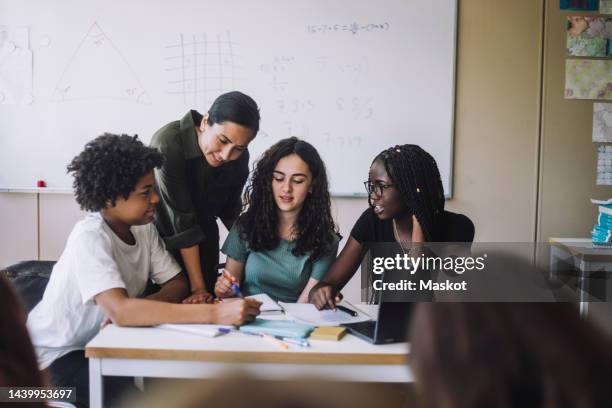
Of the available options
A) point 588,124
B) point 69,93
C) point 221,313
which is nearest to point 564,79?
point 588,124

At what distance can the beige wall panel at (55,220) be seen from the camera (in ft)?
11.3

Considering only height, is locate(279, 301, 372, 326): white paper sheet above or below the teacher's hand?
above

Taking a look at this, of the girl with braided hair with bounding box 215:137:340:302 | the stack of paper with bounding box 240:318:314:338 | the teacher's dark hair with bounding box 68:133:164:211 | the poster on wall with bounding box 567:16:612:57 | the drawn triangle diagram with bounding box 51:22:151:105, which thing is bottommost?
the stack of paper with bounding box 240:318:314:338

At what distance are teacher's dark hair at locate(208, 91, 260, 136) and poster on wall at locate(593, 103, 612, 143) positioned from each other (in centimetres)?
213

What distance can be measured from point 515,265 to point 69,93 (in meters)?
3.18

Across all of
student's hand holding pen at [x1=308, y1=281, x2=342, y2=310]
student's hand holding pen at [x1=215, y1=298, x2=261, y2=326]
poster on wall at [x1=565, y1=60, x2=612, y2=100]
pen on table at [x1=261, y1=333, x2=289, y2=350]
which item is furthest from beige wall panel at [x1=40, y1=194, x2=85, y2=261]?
poster on wall at [x1=565, y1=60, x2=612, y2=100]

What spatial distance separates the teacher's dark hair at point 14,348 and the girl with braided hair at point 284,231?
153 cm

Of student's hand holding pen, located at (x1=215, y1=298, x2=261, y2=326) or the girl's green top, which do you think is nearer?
student's hand holding pen, located at (x1=215, y1=298, x2=261, y2=326)

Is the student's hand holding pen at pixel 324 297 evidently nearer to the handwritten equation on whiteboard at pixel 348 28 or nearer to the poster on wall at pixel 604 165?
the handwritten equation on whiteboard at pixel 348 28

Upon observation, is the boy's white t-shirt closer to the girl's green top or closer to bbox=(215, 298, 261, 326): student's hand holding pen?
bbox=(215, 298, 261, 326): student's hand holding pen

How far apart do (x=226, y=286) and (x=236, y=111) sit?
64cm

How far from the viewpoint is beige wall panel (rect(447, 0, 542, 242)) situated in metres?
3.27

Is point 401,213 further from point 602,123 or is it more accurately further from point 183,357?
point 602,123

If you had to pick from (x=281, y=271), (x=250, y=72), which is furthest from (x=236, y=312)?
(x=250, y=72)
